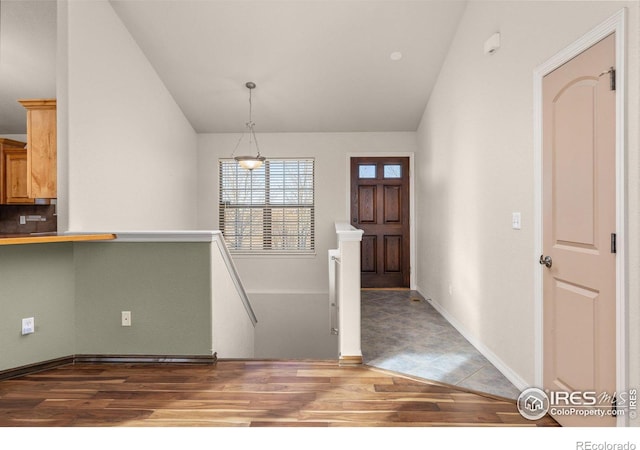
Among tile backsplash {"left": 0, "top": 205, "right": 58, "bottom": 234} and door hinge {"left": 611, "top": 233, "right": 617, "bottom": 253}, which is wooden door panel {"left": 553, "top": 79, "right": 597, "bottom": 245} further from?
tile backsplash {"left": 0, "top": 205, "right": 58, "bottom": 234}

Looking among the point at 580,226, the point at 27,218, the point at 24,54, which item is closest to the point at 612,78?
the point at 580,226

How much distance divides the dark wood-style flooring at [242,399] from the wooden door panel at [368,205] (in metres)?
3.40

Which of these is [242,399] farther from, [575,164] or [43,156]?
[43,156]

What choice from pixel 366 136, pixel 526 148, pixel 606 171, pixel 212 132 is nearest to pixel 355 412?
pixel 606 171

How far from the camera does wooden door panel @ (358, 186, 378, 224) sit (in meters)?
5.87

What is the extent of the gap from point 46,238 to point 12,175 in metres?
2.87

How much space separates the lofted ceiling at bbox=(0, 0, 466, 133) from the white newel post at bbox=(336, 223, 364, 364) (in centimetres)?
258

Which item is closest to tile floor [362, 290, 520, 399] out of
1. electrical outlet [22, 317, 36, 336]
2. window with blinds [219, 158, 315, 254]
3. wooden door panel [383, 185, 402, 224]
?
wooden door panel [383, 185, 402, 224]

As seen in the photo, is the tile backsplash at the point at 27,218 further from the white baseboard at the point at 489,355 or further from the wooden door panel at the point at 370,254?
the white baseboard at the point at 489,355

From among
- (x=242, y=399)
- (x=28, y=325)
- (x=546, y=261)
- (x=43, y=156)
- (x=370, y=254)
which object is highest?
(x=43, y=156)

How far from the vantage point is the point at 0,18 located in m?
3.41

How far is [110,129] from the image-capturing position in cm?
347

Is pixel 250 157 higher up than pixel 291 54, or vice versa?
pixel 291 54
